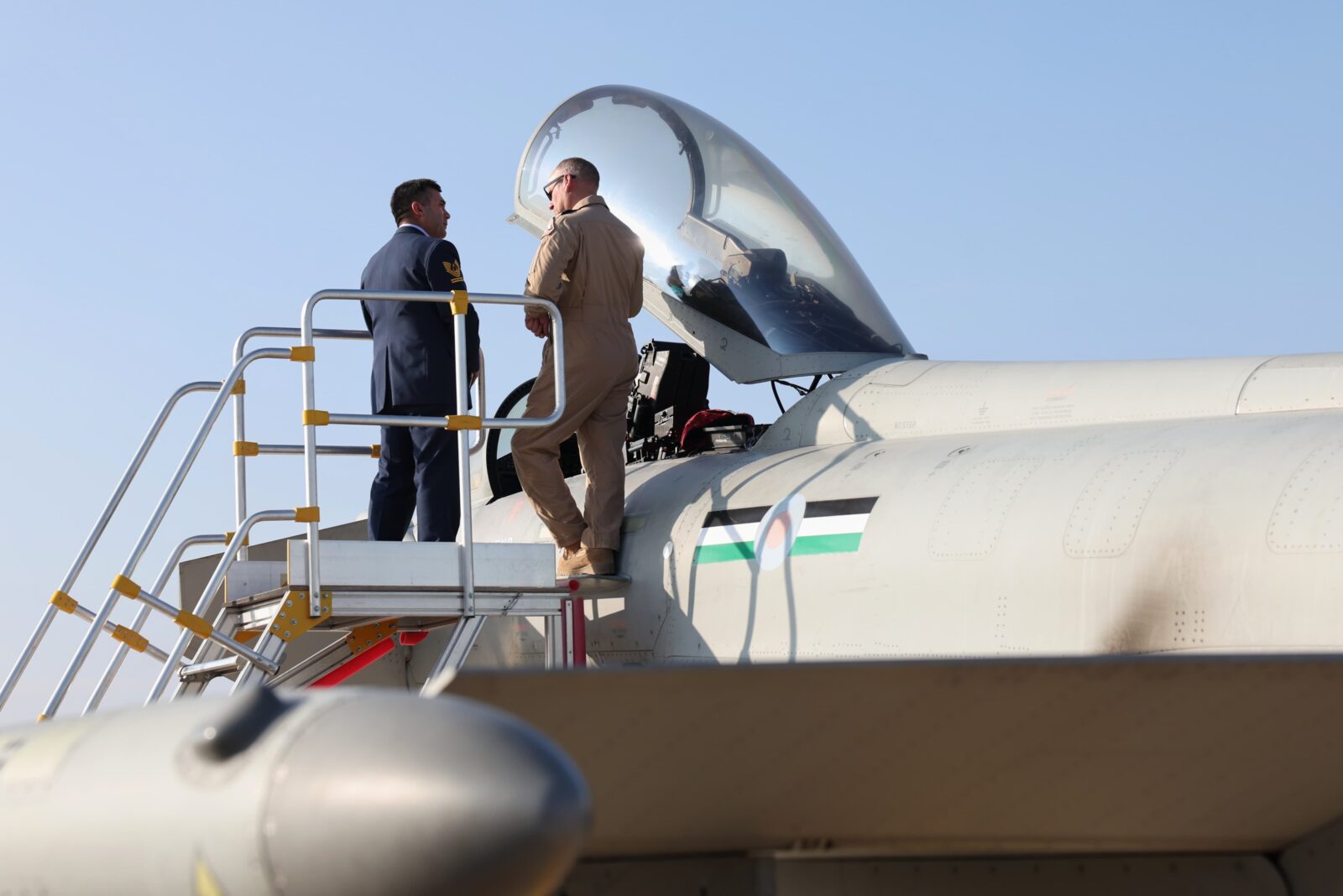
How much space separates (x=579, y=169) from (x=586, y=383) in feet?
3.80

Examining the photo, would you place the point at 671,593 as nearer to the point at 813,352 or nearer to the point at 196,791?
the point at 813,352

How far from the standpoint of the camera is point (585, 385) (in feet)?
25.9

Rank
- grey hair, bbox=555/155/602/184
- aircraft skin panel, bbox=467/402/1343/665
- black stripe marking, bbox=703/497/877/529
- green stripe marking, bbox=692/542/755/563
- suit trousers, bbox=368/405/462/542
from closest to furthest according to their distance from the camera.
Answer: aircraft skin panel, bbox=467/402/1343/665 < black stripe marking, bbox=703/497/877/529 < green stripe marking, bbox=692/542/755/563 < suit trousers, bbox=368/405/462/542 < grey hair, bbox=555/155/602/184

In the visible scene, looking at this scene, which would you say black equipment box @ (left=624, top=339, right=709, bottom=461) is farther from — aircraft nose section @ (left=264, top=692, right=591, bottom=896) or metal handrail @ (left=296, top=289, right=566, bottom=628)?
aircraft nose section @ (left=264, top=692, right=591, bottom=896)

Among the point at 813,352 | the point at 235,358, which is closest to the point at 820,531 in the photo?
the point at 813,352

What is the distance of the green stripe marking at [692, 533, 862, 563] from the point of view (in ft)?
21.9

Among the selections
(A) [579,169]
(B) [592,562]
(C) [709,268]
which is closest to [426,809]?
(B) [592,562]

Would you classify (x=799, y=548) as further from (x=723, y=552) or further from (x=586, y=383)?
(x=586, y=383)

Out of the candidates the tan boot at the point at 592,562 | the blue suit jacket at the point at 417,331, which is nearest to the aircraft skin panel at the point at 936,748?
the tan boot at the point at 592,562

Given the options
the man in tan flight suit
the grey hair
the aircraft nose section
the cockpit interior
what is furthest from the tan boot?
the aircraft nose section

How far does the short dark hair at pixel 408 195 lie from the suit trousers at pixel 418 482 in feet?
3.66

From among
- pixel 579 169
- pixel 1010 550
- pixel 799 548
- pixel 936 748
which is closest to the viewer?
pixel 936 748

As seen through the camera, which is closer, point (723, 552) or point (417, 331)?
point (723, 552)

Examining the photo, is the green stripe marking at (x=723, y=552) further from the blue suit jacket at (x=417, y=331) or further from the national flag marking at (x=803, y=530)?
the blue suit jacket at (x=417, y=331)
